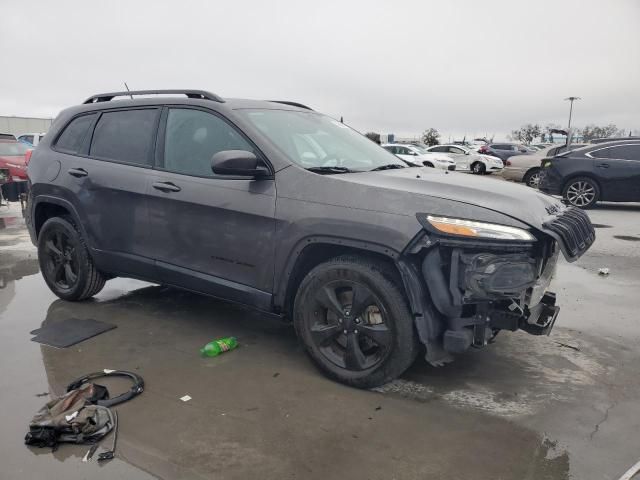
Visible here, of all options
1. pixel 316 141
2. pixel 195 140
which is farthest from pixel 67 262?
pixel 316 141

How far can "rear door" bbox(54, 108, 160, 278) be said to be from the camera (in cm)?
425

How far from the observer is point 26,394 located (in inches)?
128

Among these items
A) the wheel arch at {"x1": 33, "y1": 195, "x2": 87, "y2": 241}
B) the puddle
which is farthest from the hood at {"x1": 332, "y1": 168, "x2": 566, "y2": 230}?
the puddle

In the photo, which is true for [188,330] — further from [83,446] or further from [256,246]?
[83,446]

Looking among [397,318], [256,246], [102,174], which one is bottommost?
[397,318]

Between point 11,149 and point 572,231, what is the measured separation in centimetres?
1360

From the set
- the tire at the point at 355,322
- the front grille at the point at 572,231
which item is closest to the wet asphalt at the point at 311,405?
the tire at the point at 355,322

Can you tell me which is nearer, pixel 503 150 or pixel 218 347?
pixel 218 347

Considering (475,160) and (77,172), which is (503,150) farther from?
(77,172)

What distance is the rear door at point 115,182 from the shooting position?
14.0ft

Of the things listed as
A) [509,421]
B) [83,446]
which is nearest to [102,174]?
[83,446]

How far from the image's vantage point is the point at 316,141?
4035 millimetres

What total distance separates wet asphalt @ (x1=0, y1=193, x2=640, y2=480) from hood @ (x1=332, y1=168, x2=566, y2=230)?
3.74ft

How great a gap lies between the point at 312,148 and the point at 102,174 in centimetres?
186
